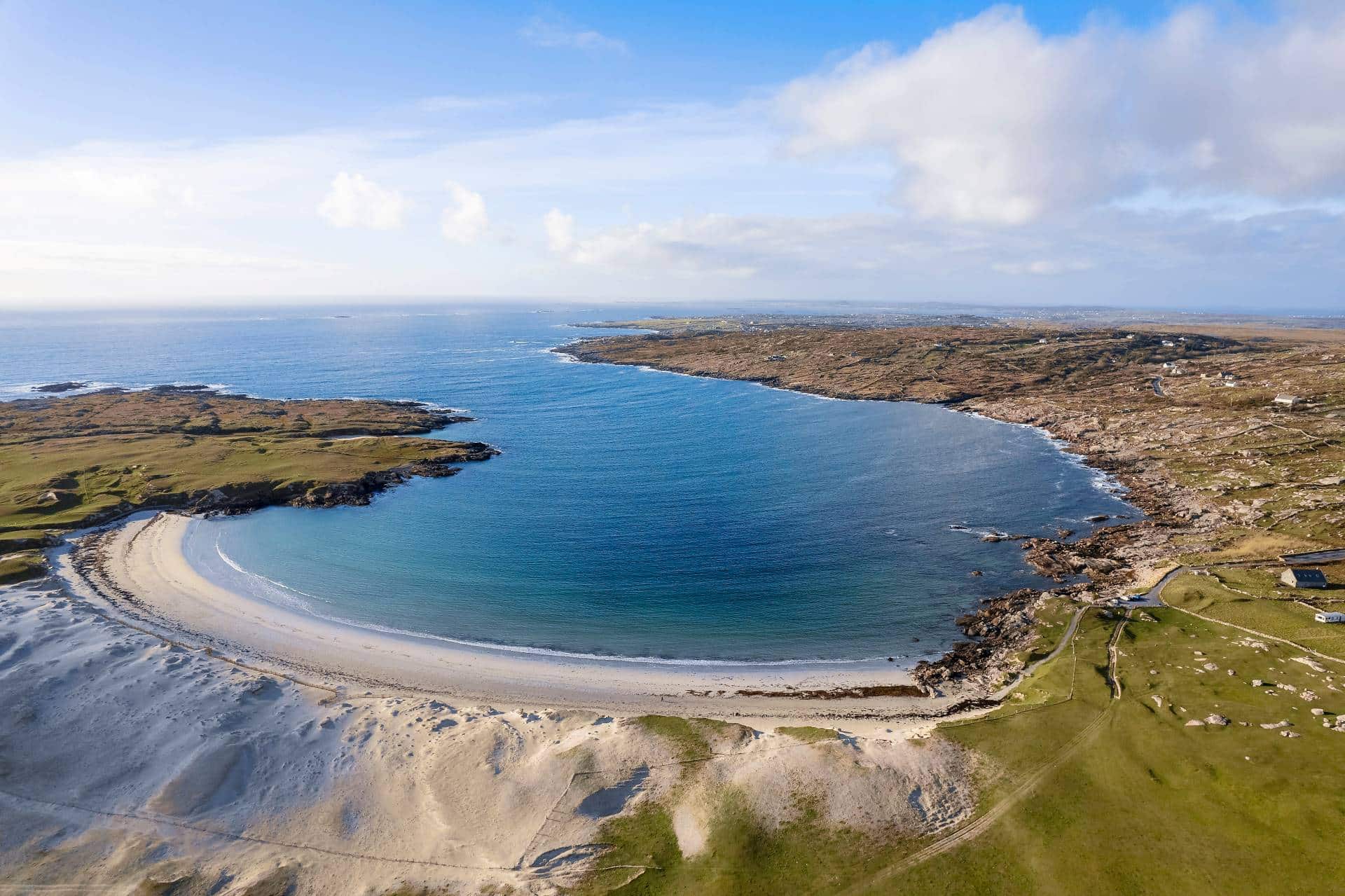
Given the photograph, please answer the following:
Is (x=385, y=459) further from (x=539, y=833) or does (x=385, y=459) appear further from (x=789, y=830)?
(x=789, y=830)

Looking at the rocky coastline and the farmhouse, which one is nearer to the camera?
the rocky coastline

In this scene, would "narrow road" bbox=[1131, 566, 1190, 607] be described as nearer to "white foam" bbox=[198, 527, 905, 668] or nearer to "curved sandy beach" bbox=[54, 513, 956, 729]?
"curved sandy beach" bbox=[54, 513, 956, 729]

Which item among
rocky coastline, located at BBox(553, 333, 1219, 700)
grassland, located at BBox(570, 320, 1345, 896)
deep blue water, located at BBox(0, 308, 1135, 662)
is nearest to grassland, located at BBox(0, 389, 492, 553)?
deep blue water, located at BBox(0, 308, 1135, 662)

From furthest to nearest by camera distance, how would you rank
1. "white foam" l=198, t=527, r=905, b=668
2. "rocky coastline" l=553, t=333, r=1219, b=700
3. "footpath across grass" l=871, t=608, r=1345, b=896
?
"white foam" l=198, t=527, r=905, b=668, "rocky coastline" l=553, t=333, r=1219, b=700, "footpath across grass" l=871, t=608, r=1345, b=896

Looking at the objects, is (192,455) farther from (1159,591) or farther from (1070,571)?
(1159,591)

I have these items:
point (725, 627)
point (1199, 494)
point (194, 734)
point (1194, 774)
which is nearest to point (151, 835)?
point (194, 734)

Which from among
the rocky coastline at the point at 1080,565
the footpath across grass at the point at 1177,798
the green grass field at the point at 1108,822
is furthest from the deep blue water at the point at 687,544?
the green grass field at the point at 1108,822

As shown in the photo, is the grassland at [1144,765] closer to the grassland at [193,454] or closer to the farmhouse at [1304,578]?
the farmhouse at [1304,578]
